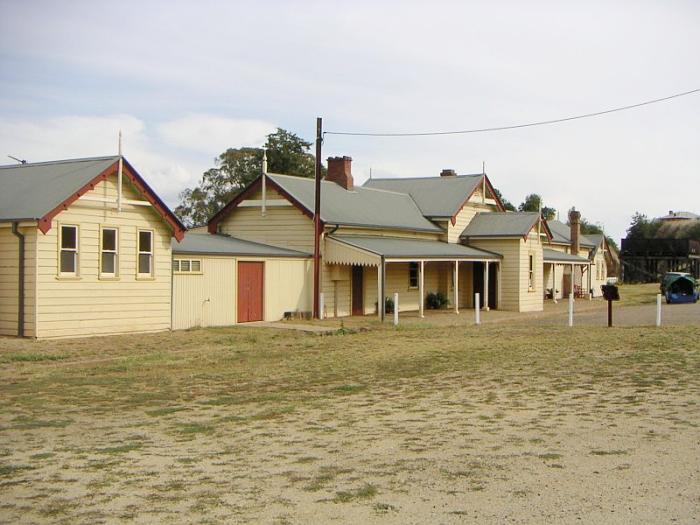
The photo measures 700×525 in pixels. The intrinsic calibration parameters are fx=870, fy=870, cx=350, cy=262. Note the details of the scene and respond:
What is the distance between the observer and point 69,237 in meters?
22.1

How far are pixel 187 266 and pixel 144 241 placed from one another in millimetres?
2090

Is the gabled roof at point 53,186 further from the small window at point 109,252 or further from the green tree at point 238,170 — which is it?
the green tree at point 238,170

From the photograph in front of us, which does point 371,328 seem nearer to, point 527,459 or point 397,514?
point 527,459

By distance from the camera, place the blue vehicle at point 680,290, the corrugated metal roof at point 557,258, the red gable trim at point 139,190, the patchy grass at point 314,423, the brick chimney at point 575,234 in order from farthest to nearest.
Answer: the brick chimney at point 575,234
the corrugated metal roof at point 557,258
the blue vehicle at point 680,290
the red gable trim at point 139,190
the patchy grass at point 314,423

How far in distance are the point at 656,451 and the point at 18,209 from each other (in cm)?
1757

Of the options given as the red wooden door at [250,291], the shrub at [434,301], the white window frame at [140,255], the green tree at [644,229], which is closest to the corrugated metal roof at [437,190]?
the shrub at [434,301]

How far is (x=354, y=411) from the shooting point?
11875 mm

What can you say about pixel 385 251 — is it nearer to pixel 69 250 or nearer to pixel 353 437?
pixel 69 250

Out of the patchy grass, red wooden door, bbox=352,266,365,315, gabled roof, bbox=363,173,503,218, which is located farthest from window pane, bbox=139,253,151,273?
gabled roof, bbox=363,173,503,218

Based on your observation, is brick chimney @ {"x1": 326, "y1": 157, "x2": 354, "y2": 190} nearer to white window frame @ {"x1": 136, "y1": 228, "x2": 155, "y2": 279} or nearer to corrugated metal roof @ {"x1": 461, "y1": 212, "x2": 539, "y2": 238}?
corrugated metal roof @ {"x1": 461, "y1": 212, "x2": 539, "y2": 238}

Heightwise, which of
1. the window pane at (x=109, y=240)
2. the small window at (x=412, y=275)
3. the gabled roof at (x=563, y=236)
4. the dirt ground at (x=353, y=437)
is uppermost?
the gabled roof at (x=563, y=236)

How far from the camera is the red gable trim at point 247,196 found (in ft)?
106

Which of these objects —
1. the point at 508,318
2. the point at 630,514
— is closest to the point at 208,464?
the point at 630,514

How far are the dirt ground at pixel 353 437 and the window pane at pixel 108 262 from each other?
400 centimetres
